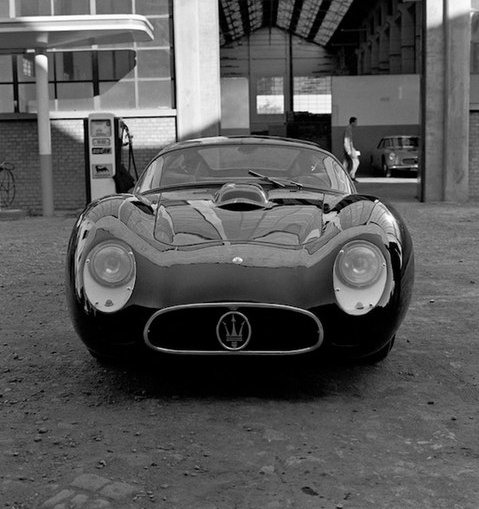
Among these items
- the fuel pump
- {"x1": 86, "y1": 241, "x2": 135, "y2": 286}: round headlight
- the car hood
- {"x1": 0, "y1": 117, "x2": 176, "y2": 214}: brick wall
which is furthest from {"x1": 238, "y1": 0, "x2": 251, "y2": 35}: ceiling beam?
{"x1": 86, "y1": 241, "x2": 135, "y2": 286}: round headlight

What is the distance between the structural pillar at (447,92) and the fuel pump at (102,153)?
21.0 feet

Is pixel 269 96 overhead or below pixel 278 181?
overhead

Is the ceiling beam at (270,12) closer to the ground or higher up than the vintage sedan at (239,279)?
higher up

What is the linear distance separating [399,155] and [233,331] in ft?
85.8

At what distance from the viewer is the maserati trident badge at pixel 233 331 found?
3.89 metres

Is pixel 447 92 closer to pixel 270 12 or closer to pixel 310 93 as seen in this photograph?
pixel 270 12

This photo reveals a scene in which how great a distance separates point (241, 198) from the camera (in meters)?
4.66

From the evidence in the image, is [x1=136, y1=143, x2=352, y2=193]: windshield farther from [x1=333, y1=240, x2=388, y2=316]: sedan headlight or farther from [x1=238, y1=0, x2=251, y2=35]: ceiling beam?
[x1=238, y1=0, x2=251, y2=35]: ceiling beam

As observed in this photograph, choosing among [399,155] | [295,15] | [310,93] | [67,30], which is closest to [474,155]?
[67,30]

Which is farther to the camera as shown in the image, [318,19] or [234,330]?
[318,19]

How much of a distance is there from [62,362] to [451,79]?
14.6 m

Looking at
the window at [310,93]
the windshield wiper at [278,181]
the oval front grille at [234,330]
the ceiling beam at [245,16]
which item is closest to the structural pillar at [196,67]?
the windshield wiper at [278,181]

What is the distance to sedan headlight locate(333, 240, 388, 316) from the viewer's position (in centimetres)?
400

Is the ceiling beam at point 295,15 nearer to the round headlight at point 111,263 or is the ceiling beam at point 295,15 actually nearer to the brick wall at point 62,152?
the brick wall at point 62,152
